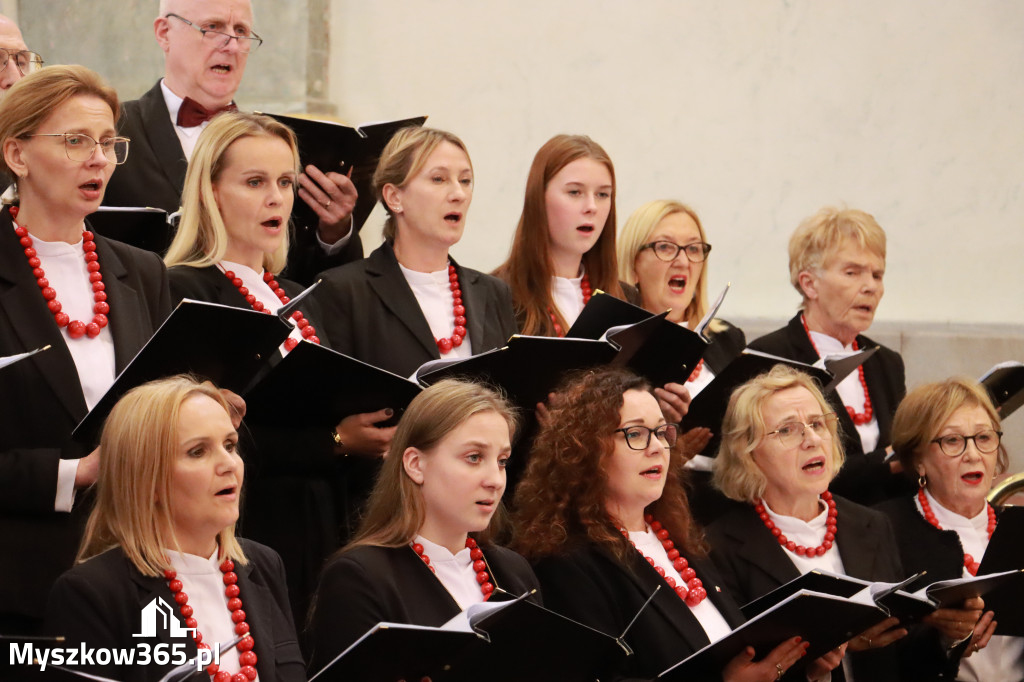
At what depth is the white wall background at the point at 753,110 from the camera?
629cm

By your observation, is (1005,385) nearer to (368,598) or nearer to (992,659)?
(992,659)

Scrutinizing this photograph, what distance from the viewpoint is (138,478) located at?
107 inches

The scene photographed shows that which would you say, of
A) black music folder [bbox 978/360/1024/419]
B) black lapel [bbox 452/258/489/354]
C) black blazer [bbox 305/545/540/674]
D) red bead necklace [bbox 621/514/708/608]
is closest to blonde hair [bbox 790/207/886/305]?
black music folder [bbox 978/360/1024/419]

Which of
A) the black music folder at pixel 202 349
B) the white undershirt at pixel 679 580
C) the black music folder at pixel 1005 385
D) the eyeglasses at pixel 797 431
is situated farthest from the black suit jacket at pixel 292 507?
the black music folder at pixel 1005 385

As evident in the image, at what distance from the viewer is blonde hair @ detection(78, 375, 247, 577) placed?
8.91 ft

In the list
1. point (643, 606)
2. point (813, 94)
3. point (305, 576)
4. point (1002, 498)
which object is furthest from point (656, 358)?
point (813, 94)

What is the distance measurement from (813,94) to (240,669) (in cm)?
440

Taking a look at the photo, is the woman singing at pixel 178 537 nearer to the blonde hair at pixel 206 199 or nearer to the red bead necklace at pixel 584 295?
the blonde hair at pixel 206 199

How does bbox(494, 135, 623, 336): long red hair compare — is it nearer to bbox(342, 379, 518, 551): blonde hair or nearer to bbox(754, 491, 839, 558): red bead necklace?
bbox(754, 491, 839, 558): red bead necklace

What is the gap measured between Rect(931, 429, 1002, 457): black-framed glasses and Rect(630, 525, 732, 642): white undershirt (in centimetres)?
110

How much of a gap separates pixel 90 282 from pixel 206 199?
496 millimetres

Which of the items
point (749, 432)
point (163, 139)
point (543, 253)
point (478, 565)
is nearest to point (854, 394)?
point (749, 432)

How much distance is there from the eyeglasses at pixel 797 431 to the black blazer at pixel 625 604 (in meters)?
0.69

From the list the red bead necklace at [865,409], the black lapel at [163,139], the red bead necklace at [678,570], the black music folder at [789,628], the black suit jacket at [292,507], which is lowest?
the black music folder at [789,628]
